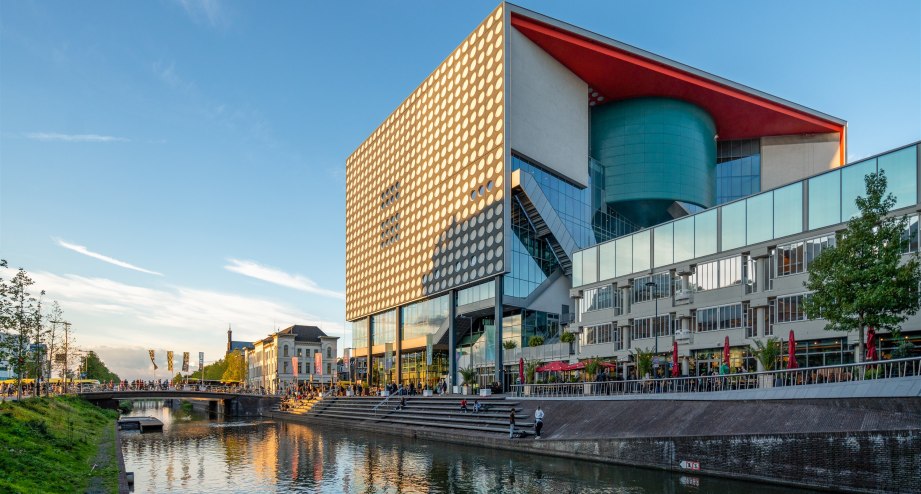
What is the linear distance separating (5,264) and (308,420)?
4944 cm

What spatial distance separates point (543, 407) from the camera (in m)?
45.0

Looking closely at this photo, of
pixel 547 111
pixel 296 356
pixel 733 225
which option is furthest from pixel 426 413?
pixel 296 356

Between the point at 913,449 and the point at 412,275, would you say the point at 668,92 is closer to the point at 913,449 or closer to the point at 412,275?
the point at 412,275

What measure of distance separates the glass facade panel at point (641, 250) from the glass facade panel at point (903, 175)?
Answer: 19.4m

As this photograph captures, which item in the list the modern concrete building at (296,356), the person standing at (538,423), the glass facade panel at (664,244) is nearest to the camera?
the person standing at (538,423)

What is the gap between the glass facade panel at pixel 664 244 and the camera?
53438 mm

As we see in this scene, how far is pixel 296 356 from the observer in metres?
145

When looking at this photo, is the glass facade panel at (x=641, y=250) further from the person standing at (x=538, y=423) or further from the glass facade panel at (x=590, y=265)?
the person standing at (x=538, y=423)

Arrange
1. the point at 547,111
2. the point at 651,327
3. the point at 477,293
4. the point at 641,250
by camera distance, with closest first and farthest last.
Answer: the point at 651,327 < the point at 641,250 < the point at 547,111 < the point at 477,293

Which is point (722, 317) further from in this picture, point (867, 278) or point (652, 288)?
point (867, 278)

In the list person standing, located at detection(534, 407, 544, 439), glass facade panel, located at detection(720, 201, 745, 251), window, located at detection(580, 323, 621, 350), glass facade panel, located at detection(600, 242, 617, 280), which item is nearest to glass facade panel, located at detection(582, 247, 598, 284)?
glass facade panel, located at detection(600, 242, 617, 280)

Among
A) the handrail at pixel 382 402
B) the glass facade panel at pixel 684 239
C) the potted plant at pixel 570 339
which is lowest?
the handrail at pixel 382 402

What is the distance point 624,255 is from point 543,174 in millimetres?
22775

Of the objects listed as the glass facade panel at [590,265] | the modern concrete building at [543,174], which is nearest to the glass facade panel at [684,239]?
the modern concrete building at [543,174]
